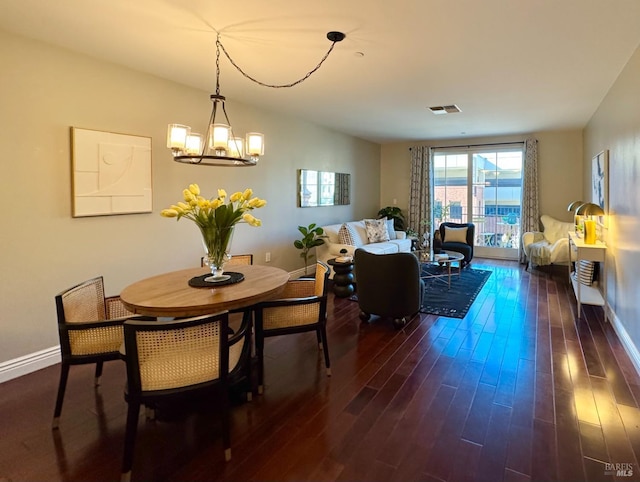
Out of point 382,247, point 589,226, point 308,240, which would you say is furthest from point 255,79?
point 589,226

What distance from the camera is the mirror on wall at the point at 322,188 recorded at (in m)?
5.78

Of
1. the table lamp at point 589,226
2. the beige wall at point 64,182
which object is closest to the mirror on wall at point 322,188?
the beige wall at point 64,182

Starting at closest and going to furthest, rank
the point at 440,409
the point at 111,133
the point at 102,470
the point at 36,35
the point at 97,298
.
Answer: the point at 102,470 → the point at 440,409 → the point at 97,298 → the point at 36,35 → the point at 111,133

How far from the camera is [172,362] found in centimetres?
177

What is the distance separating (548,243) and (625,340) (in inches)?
146

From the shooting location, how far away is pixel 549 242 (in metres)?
6.54

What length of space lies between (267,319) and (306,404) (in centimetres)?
62

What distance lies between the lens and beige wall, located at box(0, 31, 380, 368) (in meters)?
2.70

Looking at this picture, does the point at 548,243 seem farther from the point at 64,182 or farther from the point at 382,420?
the point at 64,182

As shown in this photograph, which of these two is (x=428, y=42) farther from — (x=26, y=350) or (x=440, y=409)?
(x=26, y=350)

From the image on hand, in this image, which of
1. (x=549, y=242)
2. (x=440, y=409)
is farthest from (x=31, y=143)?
(x=549, y=242)

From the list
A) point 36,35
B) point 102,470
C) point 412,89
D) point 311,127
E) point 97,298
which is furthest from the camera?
point 311,127

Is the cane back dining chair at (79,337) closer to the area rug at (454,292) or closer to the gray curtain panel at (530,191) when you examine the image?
the area rug at (454,292)

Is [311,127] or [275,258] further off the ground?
[311,127]
